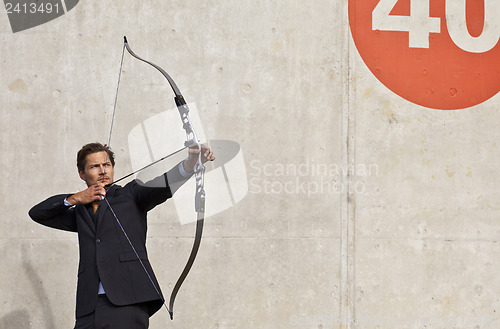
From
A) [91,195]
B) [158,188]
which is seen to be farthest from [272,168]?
[91,195]

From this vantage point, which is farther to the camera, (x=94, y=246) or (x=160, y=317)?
(x=160, y=317)

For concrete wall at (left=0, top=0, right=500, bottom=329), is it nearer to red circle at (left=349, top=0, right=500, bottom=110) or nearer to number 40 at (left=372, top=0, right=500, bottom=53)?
red circle at (left=349, top=0, right=500, bottom=110)

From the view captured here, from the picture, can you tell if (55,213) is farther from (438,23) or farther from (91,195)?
(438,23)

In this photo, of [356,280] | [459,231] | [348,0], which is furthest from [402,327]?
[348,0]

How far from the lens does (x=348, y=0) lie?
3850mm

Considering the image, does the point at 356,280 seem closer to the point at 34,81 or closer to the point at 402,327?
the point at 402,327

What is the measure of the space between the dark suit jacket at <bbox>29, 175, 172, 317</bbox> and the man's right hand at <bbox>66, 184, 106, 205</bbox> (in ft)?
0.16

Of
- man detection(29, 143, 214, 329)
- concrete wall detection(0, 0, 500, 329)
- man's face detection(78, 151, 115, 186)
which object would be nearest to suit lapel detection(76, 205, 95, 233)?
man detection(29, 143, 214, 329)

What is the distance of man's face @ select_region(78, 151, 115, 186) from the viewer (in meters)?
2.70

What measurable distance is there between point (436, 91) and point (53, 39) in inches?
81.2

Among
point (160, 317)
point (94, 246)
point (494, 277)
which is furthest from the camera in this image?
point (494, 277)

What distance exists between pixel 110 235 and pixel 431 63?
2152mm

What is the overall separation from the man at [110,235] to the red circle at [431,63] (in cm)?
165

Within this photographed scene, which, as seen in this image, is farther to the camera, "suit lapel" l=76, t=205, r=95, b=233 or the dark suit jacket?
"suit lapel" l=76, t=205, r=95, b=233
